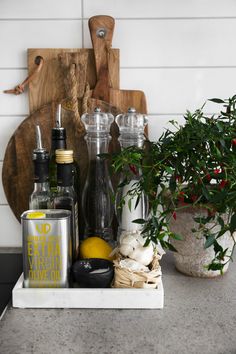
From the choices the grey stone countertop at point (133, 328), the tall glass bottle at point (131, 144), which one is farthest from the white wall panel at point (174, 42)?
the grey stone countertop at point (133, 328)

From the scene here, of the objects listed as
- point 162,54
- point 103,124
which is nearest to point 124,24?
point 162,54

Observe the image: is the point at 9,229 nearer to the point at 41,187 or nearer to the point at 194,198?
the point at 41,187

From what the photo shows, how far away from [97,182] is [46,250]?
271 millimetres

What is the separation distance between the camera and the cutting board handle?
1074mm

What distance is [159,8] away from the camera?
1.11m

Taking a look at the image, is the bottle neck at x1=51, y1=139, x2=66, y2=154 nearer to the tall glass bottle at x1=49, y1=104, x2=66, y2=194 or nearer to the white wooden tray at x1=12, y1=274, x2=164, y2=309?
the tall glass bottle at x1=49, y1=104, x2=66, y2=194

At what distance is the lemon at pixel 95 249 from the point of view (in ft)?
3.14

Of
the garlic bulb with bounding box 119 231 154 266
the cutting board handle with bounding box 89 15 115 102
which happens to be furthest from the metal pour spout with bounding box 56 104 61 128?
the garlic bulb with bounding box 119 231 154 266

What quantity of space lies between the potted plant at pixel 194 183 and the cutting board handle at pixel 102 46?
0.25 m

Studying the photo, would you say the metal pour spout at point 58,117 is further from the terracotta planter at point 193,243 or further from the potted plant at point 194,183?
the terracotta planter at point 193,243

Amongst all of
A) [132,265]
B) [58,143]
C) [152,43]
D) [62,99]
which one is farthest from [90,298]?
[152,43]

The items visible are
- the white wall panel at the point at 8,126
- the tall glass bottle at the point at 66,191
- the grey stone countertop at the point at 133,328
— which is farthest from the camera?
the white wall panel at the point at 8,126

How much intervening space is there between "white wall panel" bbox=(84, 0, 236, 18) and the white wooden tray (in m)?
0.68

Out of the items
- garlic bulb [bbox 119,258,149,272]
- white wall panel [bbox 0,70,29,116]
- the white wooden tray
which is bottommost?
the white wooden tray
